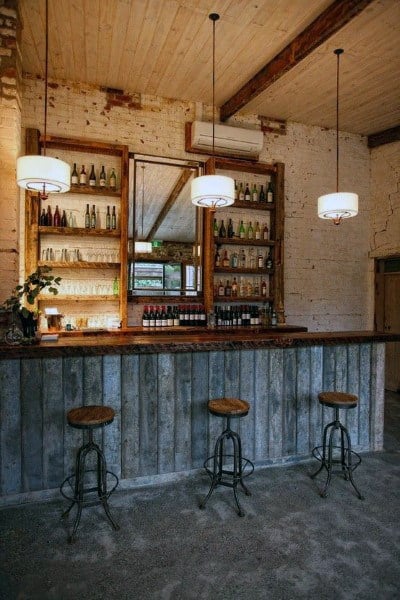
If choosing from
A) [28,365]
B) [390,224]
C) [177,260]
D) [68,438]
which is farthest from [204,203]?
[390,224]

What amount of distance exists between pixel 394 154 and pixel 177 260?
12.2 feet

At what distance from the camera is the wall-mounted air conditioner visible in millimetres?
5109

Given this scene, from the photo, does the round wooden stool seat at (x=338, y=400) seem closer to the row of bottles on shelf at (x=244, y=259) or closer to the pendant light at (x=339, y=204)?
the pendant light at (x=339, y=204)

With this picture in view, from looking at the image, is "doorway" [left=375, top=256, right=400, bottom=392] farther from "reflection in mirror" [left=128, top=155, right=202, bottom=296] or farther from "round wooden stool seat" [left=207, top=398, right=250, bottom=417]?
"round wooden stool seat" [left=207, top=398, right=250, bottom=417]

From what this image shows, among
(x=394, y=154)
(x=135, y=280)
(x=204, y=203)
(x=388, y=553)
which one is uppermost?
(x=394, y=154)

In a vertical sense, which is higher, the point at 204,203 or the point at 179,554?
the point at 204,203

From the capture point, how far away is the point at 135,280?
508 centimetres

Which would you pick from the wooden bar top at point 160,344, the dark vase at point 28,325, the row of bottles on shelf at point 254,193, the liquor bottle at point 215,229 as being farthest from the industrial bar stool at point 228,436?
the row of bottles on shelf at point 254,193

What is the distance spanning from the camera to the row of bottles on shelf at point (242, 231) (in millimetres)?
5453

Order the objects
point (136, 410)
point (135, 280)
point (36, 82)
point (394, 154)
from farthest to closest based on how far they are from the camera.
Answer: point (394, 154), point (135, 280), point (36, 82), point (136, 410)

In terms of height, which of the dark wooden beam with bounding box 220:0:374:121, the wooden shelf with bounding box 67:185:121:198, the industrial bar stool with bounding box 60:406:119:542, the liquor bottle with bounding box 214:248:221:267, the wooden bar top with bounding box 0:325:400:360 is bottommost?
the industrial bar stool with bounding box 60:406:119:542

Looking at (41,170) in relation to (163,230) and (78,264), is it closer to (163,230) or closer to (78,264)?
(78,264)

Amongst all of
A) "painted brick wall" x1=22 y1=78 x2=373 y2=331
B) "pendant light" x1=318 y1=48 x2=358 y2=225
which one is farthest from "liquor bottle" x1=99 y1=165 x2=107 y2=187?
"pendant light" x1=318 y1=48 x2=358 y2=225

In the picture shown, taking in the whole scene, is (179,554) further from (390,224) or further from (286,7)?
(390,224)
